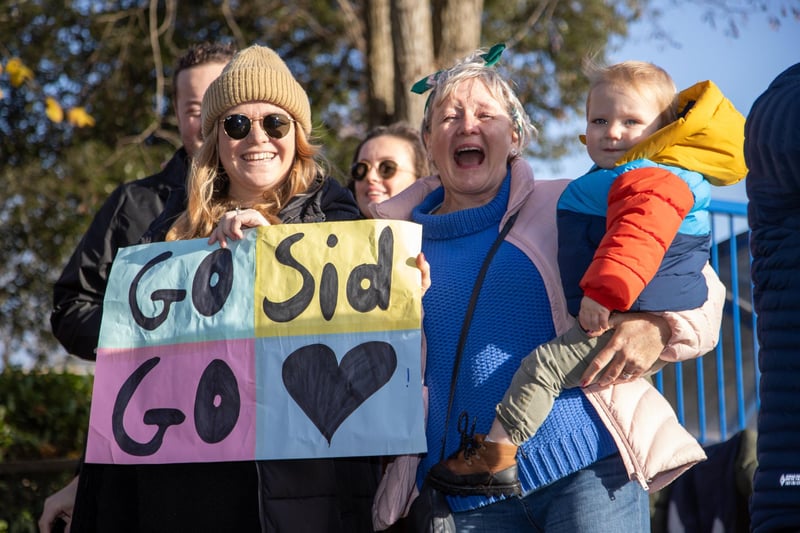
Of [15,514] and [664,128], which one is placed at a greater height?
[664,128]

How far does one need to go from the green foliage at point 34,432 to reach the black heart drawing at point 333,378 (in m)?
3.81

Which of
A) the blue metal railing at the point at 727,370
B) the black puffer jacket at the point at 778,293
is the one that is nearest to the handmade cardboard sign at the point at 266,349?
the black puffer jacket at the point at 778,293

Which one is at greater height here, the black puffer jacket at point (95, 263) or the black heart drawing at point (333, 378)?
the black puffer jacket at point (95, 263)

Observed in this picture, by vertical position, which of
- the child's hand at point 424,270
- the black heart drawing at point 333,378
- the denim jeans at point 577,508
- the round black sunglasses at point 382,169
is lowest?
the denim jeans at point 577,508

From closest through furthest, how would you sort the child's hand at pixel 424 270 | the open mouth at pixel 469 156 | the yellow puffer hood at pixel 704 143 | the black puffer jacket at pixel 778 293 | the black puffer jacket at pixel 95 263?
the black puffer jacket at pixel 778 293
the yellow puffer hood at pixel 704 143
the child's hand at pixel 424 270
the open mouth at pixel 469 156
the black puffer jacket at pixel 95 263

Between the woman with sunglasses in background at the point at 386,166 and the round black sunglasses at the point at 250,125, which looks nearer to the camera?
the round black sunglasses at the point at 250,125

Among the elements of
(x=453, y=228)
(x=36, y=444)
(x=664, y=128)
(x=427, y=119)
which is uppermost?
(x=427, y=119)

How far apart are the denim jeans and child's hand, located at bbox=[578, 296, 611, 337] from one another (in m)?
0.37

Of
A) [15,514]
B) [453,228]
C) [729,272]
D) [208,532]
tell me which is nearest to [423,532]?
[208,532]

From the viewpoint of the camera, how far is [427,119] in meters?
3.20

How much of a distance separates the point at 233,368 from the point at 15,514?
380 centimetres

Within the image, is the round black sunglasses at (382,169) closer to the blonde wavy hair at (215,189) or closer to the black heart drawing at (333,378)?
the blonde wavy hair at (215,189)

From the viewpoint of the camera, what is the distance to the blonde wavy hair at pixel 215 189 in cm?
313

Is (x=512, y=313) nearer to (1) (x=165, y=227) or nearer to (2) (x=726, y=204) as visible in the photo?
(1) (x=165, y=227)
